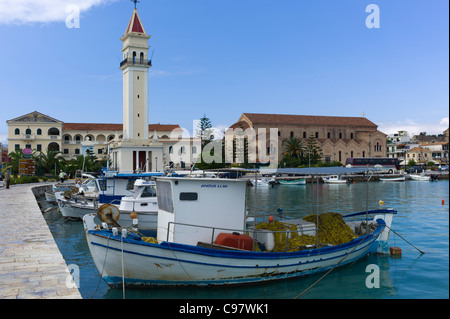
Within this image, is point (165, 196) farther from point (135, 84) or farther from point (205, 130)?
point (205, 130)

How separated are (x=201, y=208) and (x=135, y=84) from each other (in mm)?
44721

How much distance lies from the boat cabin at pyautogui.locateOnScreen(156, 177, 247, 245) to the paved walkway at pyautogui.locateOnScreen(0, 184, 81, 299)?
2828 mm

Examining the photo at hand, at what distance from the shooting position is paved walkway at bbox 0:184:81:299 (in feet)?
24.0

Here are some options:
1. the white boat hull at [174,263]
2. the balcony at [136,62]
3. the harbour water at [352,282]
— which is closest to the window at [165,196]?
the white boat hull at [174,263]

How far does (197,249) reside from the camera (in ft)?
32.3

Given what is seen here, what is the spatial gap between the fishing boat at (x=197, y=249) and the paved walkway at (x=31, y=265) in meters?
1.31

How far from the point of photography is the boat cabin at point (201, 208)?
10570mm

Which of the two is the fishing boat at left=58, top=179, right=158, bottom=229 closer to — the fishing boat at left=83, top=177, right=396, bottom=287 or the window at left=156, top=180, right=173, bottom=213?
the window at left=156, top=180, right=173, bottom=213

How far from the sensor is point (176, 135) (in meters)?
80.7

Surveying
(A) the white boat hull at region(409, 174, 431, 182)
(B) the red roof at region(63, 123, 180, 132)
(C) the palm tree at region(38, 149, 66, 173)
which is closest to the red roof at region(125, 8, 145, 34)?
(C) the palm tree at region(38, 149, 66, 173)
